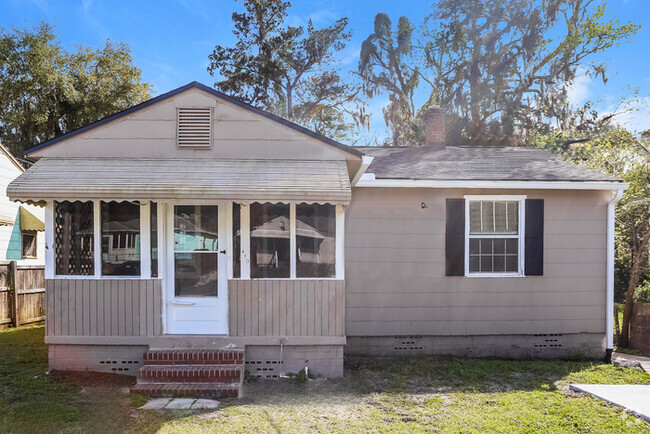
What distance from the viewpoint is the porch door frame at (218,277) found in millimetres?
6293

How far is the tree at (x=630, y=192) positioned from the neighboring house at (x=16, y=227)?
1457cm

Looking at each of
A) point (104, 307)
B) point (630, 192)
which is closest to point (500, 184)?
point (630, 192)

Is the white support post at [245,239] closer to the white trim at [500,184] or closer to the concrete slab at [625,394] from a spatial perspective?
the white trim at [500,184]

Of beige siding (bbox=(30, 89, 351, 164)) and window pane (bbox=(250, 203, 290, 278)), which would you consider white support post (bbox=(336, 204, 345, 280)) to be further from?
beige siding (bbox=(30, 89, 351, 164))

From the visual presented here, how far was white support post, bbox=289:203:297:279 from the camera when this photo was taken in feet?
20.7

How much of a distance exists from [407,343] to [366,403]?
2.37m

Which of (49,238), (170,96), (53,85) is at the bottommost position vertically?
(49,238)

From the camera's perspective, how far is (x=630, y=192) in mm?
11242

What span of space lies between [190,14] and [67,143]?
55.9 feet

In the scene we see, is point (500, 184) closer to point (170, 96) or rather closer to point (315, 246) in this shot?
point (315, 246)

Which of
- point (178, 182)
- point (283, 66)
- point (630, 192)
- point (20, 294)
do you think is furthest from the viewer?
point (283, 66)

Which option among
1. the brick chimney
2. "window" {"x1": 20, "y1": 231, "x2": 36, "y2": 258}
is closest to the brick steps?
the brick chimney

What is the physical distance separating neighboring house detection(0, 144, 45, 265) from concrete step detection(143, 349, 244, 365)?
23.4ft

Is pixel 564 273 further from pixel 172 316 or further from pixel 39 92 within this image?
pixel 39 92
